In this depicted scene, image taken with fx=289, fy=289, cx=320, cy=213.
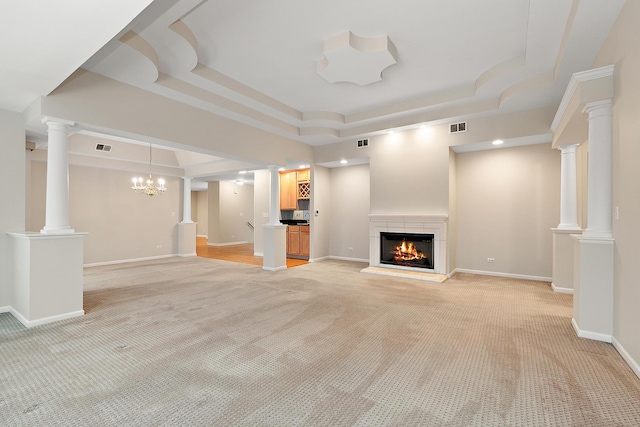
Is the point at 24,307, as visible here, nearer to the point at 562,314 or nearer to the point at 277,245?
the point at 277,245

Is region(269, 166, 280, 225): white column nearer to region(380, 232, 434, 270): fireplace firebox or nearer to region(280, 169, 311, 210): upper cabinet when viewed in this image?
region(280, 169, 311, 210): upper cabinet

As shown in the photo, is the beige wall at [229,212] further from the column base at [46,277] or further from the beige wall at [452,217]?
the beige wall at [452,217]

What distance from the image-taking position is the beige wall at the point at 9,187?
147 inches

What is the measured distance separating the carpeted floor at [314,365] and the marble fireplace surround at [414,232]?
1370mm

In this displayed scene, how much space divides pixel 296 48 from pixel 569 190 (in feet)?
15.7

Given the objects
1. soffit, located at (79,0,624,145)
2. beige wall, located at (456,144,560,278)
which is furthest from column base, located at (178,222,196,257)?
beige wall, located at (456,144,560,278)

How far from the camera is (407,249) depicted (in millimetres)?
6430

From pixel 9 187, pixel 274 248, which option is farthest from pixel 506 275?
pixel 9 187

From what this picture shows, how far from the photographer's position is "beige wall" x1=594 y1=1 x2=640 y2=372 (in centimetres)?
233

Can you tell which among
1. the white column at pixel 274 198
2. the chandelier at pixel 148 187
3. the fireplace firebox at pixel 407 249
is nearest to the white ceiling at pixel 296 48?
the white column at pixel 274 198

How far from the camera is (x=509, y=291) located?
475cm

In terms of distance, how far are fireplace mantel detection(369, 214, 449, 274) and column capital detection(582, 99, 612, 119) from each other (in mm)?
2982

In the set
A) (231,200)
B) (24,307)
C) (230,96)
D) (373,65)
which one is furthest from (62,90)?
(231,200)

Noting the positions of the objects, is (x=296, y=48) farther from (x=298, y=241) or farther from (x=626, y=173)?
(x=298, y=241)
